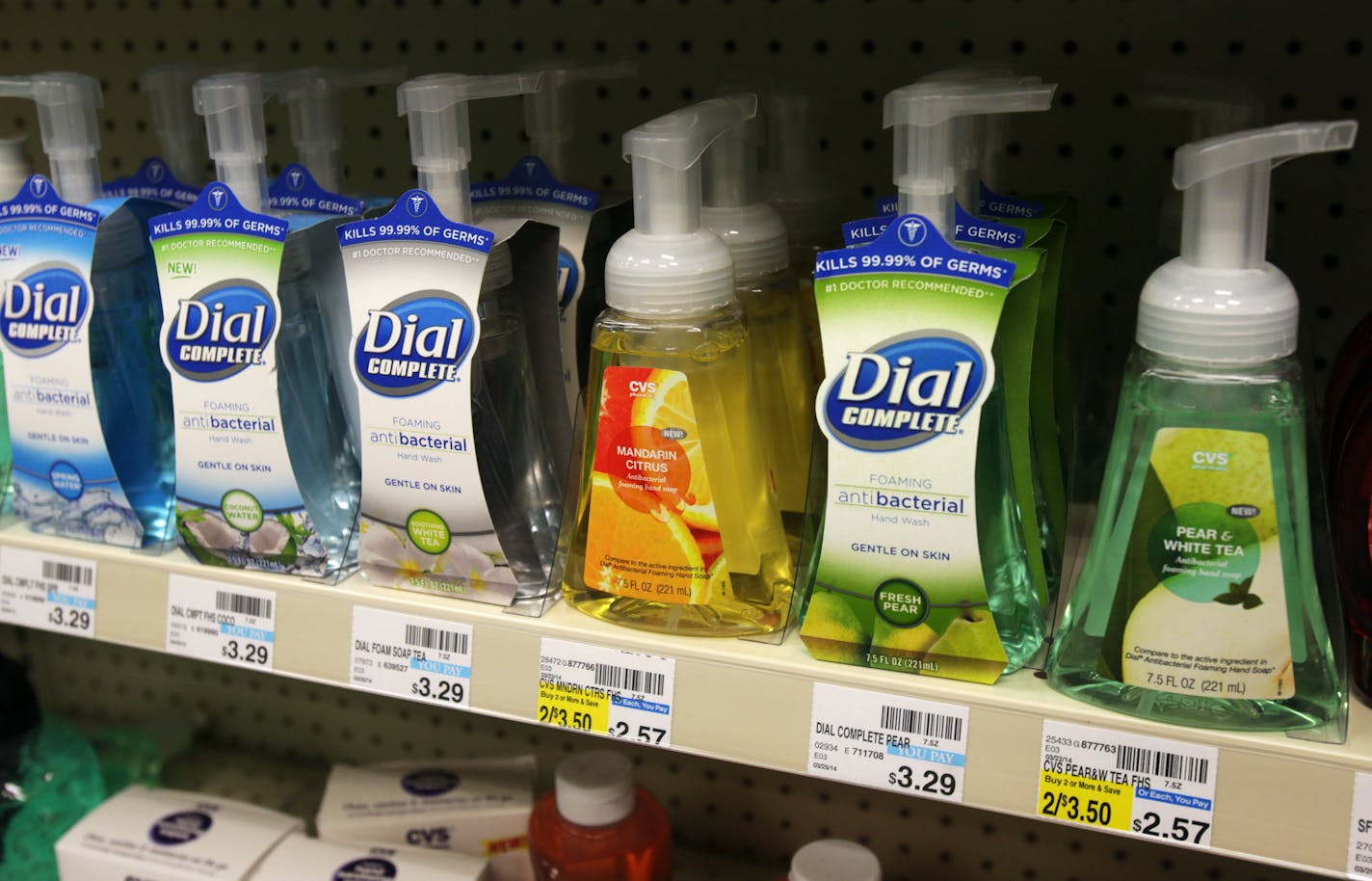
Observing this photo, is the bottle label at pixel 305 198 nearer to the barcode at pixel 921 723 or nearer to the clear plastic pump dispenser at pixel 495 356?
the clear plastic pump dispenser at pixel 495 356

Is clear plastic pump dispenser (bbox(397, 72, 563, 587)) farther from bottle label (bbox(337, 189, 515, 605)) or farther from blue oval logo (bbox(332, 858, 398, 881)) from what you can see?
blue oval logo (bbox(332, 858, 398, 881))

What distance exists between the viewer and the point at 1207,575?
2.21ft

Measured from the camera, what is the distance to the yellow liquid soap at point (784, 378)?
2.84ft

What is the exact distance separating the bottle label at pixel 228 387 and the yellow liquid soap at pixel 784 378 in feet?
1.15

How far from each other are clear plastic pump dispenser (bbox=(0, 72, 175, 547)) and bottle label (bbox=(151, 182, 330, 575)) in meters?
0.07

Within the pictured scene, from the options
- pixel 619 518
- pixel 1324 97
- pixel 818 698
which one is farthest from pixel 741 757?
pixel 1324 97

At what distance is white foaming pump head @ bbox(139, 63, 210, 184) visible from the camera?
1069 millimetres

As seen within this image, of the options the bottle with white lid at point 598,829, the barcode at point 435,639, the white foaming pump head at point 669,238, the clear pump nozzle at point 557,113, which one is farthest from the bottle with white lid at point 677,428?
the bottle with white lid at point 598,829

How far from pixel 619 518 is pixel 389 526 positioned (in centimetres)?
19

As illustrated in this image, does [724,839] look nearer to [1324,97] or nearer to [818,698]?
[818,698]

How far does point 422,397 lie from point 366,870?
545mm

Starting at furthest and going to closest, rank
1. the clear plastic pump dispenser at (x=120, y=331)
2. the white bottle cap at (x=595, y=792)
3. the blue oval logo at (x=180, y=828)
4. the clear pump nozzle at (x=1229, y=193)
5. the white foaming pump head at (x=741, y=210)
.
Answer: the blue oval logo at (x=180, y=828)
the white bottle cap at (x=595, y=792)
the clear plastic pump dispenser at (x=120, y=331)
the white foaming pump head at (x=741, y=210)
the clear pump nozzle at (x=1229, y=193)

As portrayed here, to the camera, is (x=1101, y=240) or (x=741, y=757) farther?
(x=1101, y=240)

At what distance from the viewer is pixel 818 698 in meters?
0.75
